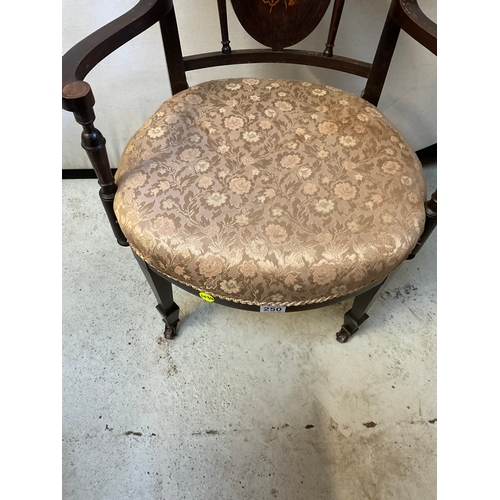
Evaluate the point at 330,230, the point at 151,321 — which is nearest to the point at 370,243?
the point at 330,230

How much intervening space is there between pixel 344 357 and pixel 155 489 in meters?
0.51

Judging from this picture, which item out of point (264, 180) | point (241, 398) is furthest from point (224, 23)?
point (241, 398)

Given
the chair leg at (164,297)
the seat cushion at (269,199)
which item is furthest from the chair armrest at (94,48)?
the chair leg at (164,297)

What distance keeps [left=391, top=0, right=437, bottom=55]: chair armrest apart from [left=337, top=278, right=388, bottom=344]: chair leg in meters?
0.40

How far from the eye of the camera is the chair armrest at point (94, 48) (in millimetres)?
508

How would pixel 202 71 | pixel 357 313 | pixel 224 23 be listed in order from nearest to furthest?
pixel 224 23 < pixel 357 313 < pixel 202 71

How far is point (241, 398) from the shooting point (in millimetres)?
912

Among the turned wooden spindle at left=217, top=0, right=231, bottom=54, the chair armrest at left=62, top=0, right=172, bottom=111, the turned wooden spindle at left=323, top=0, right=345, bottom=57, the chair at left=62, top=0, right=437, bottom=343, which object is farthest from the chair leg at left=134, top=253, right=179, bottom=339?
the turned wooden spindle at left=323, top=0, right=345, bottom=57

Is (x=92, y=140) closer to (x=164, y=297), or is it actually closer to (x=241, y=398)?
(x=164, y=297)

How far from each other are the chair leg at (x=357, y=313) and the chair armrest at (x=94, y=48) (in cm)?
56

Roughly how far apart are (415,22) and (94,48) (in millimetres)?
497

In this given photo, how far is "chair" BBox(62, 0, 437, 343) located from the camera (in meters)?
0.58

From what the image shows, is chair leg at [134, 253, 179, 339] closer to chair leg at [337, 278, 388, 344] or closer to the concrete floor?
the concrete floor

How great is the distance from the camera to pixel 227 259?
22.5 inches
